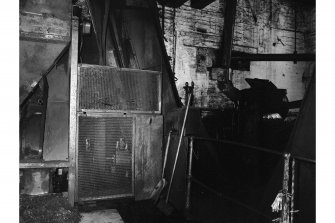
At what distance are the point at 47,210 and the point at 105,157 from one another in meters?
1.22

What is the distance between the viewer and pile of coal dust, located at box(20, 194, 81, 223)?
3.20 m

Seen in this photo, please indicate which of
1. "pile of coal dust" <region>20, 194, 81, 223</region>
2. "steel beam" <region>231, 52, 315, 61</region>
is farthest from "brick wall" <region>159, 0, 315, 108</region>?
"pile of coal dust" <region>20, 194, 81, 223</region>

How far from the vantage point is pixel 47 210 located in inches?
132

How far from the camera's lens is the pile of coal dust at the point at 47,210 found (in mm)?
3195

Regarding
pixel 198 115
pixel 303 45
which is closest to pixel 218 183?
pixel 198 115

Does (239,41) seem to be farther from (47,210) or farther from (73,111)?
(47,210)

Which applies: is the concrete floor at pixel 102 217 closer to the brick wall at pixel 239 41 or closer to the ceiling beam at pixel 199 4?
the brick wall at pixel 239 41

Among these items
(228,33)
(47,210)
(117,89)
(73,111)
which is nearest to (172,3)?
(228,33)

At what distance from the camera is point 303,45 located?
381 inches

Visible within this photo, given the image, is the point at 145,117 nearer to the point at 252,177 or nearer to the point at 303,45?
the point at 252,177

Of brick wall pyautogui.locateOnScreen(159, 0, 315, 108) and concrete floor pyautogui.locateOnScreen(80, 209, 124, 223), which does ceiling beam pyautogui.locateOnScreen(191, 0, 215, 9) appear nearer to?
brick wall pyautogui.locateOnScreen(159, 0, 315, 108)

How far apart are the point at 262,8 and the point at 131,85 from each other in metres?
6.51

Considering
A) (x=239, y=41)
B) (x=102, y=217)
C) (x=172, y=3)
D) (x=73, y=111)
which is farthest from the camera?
(x=239, y=41)
